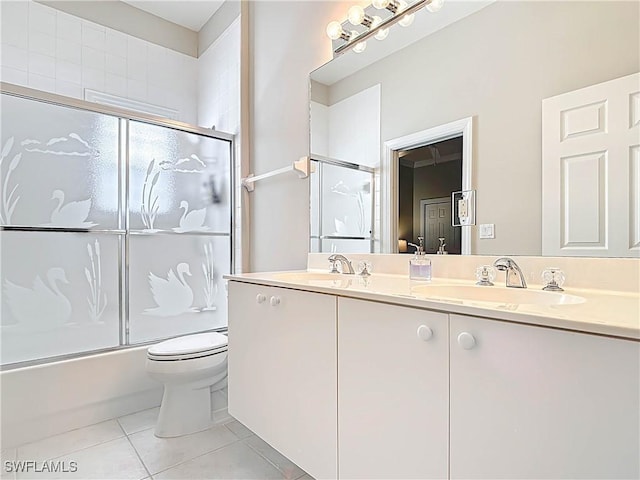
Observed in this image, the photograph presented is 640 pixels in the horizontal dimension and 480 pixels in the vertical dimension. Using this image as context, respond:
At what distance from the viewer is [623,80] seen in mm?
979

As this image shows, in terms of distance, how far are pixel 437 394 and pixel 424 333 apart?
137 millimetres

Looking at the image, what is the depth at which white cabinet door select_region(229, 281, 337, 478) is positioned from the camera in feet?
3.68

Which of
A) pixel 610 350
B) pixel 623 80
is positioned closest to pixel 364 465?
pixel 610 350

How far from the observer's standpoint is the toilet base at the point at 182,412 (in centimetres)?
176

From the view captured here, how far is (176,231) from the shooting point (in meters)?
2.32

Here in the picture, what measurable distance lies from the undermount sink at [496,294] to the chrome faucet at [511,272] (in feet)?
0.14

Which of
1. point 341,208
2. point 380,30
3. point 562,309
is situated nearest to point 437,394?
point 562,309

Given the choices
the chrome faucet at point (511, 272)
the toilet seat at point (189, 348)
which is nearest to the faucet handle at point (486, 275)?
the chrome faucet at point (511, 272)

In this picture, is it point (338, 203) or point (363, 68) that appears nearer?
point (363, 68)

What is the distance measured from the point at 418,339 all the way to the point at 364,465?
417mm

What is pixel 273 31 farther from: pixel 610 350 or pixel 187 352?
pixel 610 350

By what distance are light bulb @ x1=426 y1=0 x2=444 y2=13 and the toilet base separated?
198 centimetres

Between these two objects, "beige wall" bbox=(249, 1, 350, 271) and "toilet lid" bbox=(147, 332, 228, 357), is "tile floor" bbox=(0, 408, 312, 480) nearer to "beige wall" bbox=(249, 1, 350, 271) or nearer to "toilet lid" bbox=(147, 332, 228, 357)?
"toilet lid" bbox=(147, 332, 228, 357)

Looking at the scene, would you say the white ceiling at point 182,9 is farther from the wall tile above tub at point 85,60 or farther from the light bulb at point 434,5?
the light bulb at point 434,5
